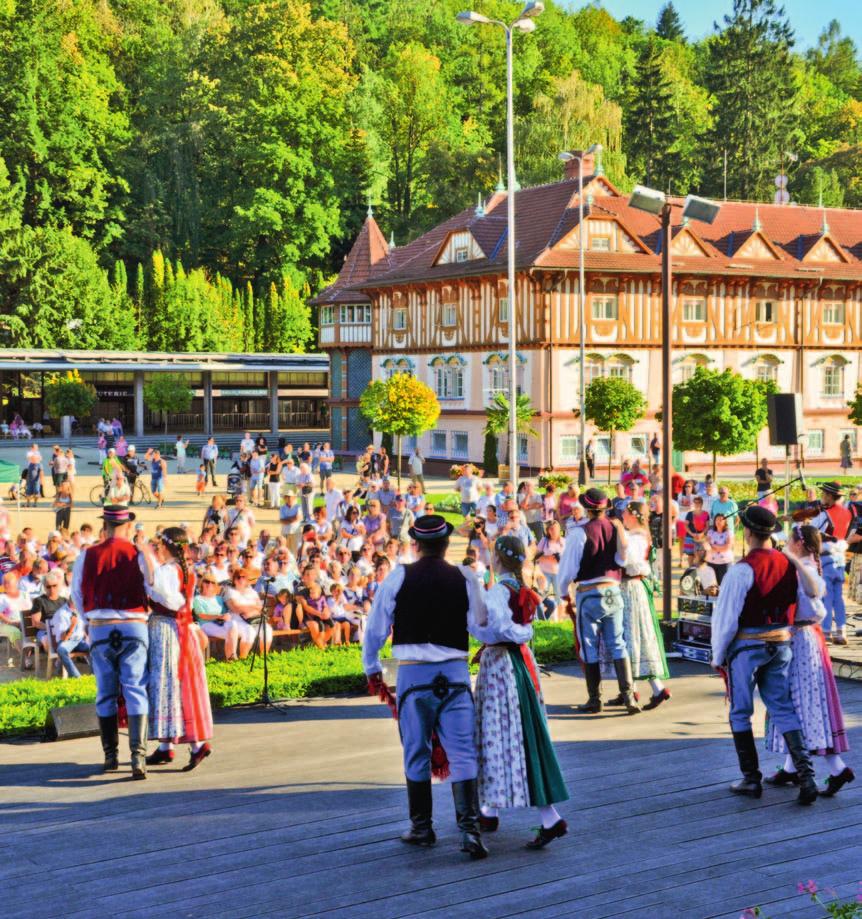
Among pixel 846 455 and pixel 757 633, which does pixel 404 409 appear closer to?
pixel 846 455

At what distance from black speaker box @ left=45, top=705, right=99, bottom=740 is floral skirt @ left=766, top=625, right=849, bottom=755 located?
5258mm

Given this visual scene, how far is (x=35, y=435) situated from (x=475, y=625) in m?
57.9

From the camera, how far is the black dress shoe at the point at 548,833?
7.16 metres

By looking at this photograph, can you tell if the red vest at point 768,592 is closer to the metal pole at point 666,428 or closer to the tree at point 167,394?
the metal pole at point 666,428

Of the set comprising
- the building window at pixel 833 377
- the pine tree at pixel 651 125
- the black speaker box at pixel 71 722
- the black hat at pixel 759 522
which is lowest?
the black speaker box at pixel 71 722

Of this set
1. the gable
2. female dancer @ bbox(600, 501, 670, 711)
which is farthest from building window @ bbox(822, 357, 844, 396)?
female dancer @ bbox(600, 501, 670, 711)

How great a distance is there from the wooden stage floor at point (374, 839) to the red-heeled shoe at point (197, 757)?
0.06 meters

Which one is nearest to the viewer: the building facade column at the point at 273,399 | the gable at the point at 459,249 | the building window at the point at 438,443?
the gable at the point at 459,249

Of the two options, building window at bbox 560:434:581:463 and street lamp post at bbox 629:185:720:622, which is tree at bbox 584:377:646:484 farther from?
street lamp post at bbox 629:185:720:622

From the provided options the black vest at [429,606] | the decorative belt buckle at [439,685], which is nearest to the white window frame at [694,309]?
the black vest at [429,606]

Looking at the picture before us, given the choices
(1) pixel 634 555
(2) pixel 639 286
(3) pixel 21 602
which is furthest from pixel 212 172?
(1) pixel 634 555

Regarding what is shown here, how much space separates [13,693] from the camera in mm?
10672

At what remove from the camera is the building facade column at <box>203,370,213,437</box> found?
63.7 metres

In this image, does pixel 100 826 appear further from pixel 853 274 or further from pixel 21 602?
pixel 853 274
